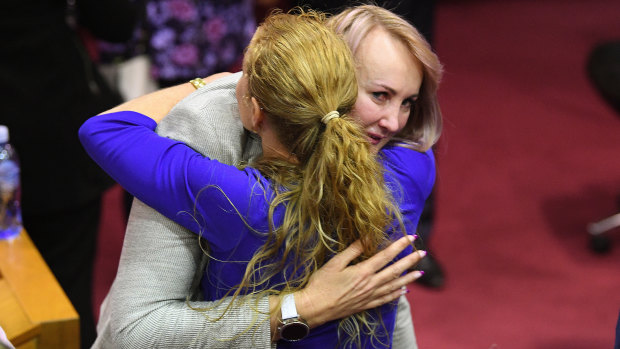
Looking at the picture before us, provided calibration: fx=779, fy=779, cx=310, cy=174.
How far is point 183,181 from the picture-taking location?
129cm

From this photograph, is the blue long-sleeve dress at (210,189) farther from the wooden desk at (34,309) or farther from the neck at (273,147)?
the wooden desk at (34,309)

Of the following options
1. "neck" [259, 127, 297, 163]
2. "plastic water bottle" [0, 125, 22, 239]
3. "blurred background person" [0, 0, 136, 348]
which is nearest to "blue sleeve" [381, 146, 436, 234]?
"neck" [259, 127, 297, 163]

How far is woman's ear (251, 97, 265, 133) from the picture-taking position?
1.27m

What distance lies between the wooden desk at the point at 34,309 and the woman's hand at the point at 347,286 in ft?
1.69

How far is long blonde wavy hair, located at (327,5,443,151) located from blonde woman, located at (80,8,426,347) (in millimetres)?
129

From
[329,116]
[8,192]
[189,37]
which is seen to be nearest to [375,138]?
[329,116]

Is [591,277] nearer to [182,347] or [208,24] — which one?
[208,24]

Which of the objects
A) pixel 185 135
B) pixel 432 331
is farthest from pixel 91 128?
pixel 432 331

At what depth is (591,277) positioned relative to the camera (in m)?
3.15

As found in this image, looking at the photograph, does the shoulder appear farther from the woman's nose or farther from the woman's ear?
the woman's ear

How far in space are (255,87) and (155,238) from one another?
317 millimetres

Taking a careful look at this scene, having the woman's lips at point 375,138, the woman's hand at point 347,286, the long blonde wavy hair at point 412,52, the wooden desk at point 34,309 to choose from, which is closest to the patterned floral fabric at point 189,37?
the wooden desk at point 34,309

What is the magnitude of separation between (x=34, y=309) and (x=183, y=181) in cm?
54

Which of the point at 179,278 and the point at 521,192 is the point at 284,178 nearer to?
the point at 179,278
